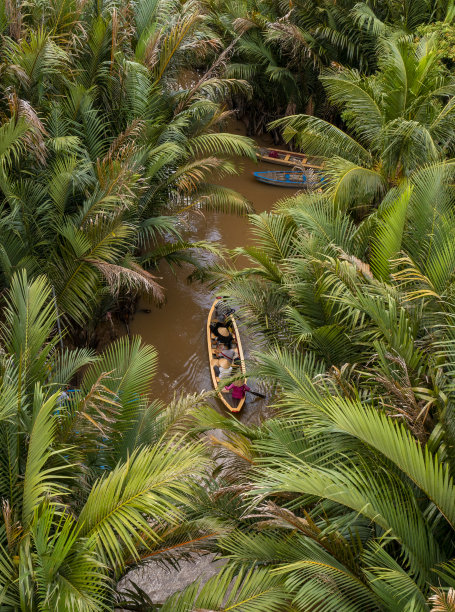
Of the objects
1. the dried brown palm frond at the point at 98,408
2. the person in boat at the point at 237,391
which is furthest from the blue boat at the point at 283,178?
the dried brown palm frond at the point at 98,408

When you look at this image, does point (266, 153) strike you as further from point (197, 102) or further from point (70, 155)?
point (70, 155)

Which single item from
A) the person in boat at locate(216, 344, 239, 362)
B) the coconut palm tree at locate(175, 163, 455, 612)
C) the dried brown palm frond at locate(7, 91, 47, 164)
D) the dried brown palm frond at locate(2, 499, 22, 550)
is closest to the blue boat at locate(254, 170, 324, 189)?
the person in boat at locate(216, 344, 239, 362)

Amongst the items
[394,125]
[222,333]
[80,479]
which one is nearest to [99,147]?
[222,333]

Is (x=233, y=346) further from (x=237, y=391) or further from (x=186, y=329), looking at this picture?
(x=237, y=391)

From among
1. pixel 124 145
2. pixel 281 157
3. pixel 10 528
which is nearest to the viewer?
pixel 10 528

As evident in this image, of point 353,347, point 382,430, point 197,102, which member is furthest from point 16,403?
point 197,102

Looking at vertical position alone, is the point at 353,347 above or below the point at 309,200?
below
